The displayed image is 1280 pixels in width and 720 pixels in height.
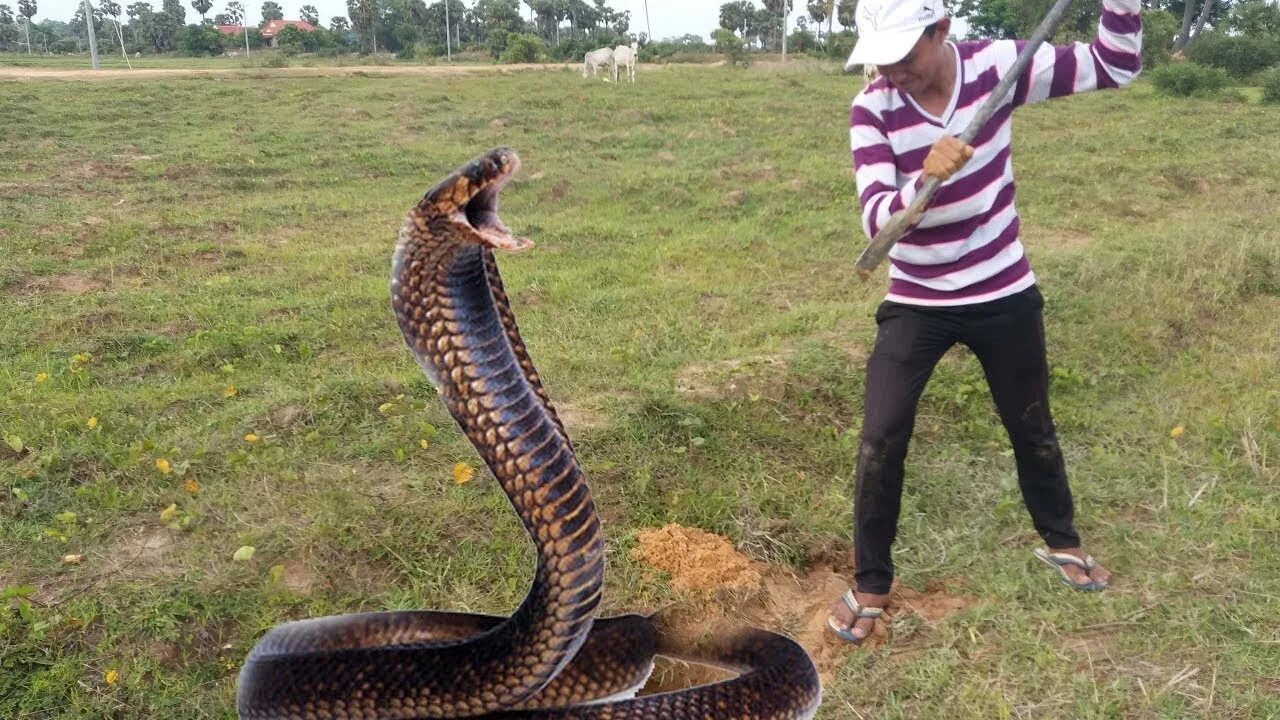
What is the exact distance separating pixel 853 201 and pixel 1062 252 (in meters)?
2.43

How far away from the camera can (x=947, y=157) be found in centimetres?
221

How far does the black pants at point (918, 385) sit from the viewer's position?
268 cm

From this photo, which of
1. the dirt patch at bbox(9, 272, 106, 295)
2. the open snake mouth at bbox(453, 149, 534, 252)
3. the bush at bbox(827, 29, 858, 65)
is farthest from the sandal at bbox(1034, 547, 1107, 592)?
the bush at bbox(827, 29, 858, 65)

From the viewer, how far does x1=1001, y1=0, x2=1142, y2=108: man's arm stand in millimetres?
2545

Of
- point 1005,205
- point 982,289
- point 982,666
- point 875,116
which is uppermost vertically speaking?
point 875,116

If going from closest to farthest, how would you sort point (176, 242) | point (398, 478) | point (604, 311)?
point (398, 478), point (604, 311), point (176, 242)

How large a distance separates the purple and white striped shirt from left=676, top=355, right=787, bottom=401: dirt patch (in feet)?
6.04

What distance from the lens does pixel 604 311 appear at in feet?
19.8

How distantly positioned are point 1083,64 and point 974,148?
Answer: 41cm

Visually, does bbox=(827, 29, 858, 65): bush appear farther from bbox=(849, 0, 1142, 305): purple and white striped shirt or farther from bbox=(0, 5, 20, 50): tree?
bbox=(0, 5, 20, 50): tree

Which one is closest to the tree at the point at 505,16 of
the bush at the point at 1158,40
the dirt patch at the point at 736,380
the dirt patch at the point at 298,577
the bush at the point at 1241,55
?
the bush at the point at 1158,40

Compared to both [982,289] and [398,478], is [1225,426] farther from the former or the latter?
[398,478]

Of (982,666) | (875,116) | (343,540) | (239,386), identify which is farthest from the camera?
(239,386)

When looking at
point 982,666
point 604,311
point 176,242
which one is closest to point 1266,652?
point 982,666
